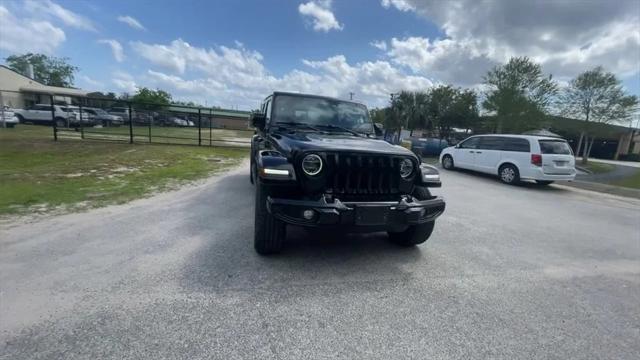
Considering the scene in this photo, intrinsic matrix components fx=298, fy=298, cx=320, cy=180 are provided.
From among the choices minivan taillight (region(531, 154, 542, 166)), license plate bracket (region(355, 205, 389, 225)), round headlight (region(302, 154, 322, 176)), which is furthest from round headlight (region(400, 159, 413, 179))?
minivan taillight (region(531, 154, 542, 166))

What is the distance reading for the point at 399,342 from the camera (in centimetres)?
208

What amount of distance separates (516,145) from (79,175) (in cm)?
1199

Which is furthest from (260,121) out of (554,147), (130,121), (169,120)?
(169,120)

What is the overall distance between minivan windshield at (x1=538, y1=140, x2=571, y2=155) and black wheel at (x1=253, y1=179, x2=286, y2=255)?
9.24 m

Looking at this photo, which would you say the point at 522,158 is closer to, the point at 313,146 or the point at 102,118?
the point at 313,146

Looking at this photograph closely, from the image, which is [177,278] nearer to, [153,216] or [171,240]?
[171,240]

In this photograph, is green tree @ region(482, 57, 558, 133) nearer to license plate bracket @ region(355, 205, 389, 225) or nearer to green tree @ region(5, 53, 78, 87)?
license plate bracket @ region(355, 205, 389, 225)

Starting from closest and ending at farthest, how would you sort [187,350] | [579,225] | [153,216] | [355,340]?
[187,350] < [355,340] < [153,216] < [579,225]

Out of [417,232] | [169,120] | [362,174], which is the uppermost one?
[169,120]

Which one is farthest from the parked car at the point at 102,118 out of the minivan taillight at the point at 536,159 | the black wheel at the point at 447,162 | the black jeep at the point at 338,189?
the minivan taillight at the point at 536,159

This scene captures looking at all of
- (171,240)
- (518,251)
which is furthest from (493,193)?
(171,240)

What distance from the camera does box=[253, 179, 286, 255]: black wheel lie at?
9.66 ft

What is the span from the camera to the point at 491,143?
1051 centimetres

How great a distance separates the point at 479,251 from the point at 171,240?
3.85 m
